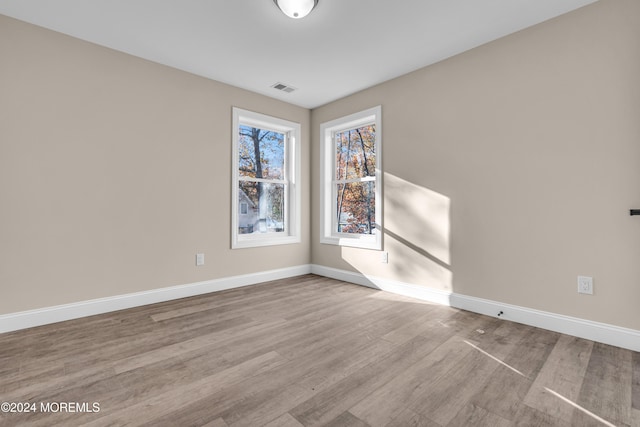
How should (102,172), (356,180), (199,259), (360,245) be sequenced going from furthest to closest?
(356,180)
(360,245)
(199,259)
(102,172)

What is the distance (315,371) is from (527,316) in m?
1.91

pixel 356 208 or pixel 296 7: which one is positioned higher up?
pixel 296 7

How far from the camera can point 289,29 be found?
8.45 feet

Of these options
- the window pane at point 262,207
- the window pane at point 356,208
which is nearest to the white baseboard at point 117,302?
the window pane at point 262,207

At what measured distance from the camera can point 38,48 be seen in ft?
8.28

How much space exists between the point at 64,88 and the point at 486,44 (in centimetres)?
383

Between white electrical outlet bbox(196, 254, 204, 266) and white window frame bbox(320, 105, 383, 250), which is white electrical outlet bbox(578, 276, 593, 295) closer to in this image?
white window frame bbox(320, 105, 383, 250)

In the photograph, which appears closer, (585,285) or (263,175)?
(585,285)

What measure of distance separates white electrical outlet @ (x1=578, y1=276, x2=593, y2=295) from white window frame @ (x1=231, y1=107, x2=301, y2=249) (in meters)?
3.18

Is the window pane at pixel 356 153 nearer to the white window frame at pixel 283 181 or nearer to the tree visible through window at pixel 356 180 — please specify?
the tree visible through window at pixel 356 180

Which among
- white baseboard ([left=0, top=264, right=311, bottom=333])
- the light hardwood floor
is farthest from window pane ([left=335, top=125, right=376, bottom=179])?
the light hardwood floor

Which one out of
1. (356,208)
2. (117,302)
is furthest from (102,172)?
(356,208)

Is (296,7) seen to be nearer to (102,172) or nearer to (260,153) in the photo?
(260,153)

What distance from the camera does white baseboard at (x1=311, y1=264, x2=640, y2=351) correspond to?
6.91 feet
